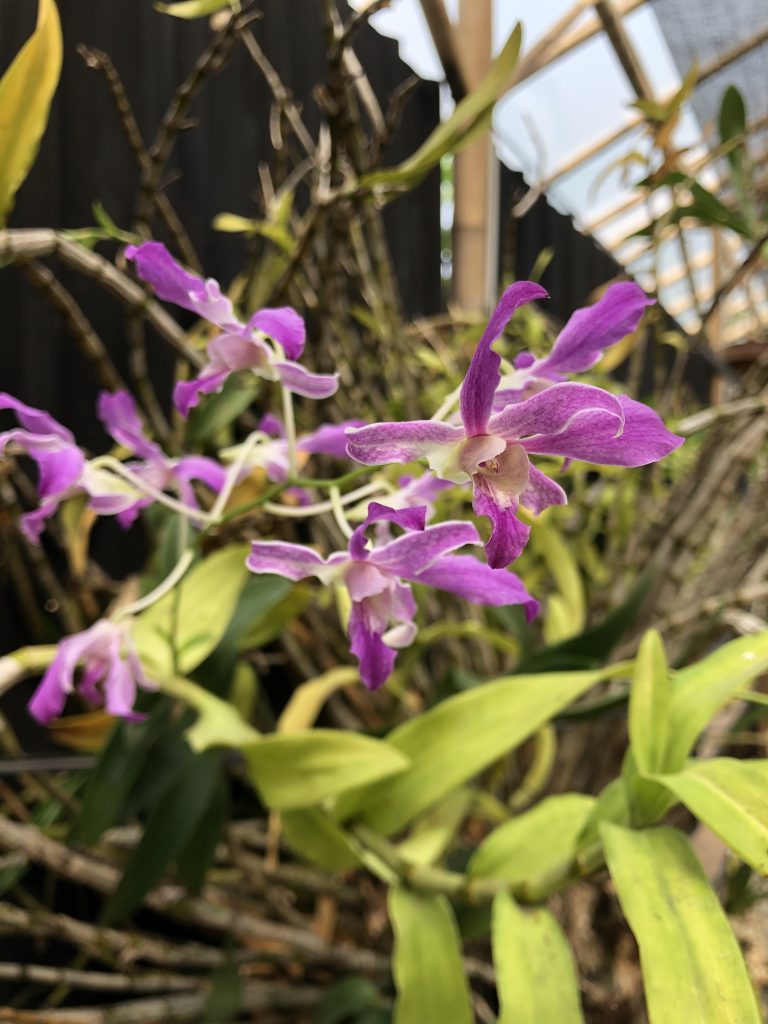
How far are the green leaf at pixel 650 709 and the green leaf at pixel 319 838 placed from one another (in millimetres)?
172

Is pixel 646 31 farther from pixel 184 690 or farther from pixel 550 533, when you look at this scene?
pixel 184 690

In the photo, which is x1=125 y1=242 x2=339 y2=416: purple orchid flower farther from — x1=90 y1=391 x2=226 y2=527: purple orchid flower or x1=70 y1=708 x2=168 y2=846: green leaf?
x1=70 y1=708 x2=168 y2=846: green leaf

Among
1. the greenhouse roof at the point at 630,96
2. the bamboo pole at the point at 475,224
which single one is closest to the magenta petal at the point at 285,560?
the greenhouse roof at the point at 630,96

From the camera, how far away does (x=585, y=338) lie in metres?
0.22

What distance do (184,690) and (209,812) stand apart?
0.17 meters

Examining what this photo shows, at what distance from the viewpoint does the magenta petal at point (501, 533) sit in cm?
18

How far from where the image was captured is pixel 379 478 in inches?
12.6

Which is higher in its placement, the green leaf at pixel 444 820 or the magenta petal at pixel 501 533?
the magenta petal at pixel 501 533

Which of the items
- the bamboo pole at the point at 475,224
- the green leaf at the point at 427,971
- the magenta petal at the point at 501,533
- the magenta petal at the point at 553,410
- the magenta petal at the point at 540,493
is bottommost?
the green leaf at the point at 427,971

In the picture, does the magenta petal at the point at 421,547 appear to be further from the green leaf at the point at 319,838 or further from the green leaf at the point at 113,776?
the green leaf at the point at 113,776

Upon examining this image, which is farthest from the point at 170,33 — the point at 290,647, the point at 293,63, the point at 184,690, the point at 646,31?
the point at 646,31

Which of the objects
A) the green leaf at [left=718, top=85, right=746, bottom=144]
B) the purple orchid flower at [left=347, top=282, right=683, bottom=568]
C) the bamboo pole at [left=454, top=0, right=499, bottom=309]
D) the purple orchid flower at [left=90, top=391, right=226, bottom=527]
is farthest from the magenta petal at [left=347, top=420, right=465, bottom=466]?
the bamboo pole at [left=454, top=0, right=499, bottom=309]

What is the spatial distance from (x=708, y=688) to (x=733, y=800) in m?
0.07

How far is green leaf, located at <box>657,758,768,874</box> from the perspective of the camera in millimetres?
239
